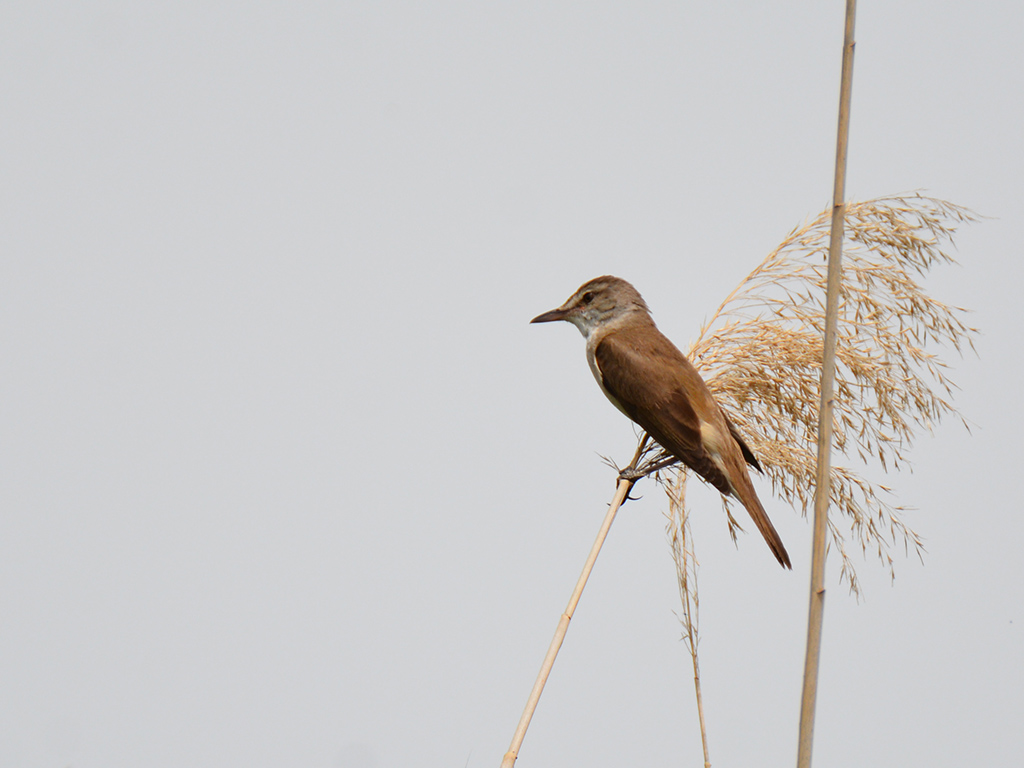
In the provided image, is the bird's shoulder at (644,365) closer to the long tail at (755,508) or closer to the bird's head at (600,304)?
the bird's head at (600,304)

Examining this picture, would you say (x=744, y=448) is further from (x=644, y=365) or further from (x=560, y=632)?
(x=560, y=632)

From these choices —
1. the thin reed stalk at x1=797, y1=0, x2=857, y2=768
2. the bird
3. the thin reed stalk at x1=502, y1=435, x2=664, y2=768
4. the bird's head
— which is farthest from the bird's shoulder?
the thin reed stalk at x1=797, y1=0, x2=857, y2=768

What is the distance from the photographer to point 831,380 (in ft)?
5.80

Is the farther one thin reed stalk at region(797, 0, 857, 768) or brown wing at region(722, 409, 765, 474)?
brown wing at region(722, 409, 765, 474)

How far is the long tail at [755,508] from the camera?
284cm

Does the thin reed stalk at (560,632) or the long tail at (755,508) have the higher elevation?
the long tail at (755,508)

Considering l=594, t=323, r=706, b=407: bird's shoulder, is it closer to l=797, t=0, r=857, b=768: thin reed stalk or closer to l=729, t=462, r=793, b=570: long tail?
l=729, t=462, r=793, b=570: long tail

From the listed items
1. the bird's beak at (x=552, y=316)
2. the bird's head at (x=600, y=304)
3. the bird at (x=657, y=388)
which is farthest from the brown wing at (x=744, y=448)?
the bird's beak at (x=552, y=316)

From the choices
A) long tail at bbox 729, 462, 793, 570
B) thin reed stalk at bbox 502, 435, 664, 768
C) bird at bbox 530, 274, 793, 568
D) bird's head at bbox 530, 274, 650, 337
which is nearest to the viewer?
thin reed stalk at bbox 502, 435, 664, 768

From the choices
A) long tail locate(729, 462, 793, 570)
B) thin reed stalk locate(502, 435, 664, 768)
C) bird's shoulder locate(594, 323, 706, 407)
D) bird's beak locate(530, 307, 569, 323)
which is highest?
bird's beak locate(530, 307, 569, 323)

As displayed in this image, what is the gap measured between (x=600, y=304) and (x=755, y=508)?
4.46ft

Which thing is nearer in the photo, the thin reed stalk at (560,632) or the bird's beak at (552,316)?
the thin reed stalk at (560,632)

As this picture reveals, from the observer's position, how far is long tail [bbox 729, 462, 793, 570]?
9.30 feet

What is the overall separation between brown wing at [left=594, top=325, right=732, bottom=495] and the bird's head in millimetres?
166
